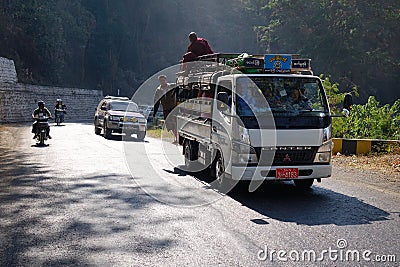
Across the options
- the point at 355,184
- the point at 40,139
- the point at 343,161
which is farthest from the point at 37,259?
the point at 40,139

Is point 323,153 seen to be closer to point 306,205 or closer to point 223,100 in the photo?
point 306,205

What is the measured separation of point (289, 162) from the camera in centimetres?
859

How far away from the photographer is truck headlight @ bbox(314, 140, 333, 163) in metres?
8.72

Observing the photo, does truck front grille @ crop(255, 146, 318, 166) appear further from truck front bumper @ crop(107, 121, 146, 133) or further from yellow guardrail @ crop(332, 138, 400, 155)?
truck front bumper @ crop(107, 121, 146, 133)

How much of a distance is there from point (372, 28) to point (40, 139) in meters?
42.2

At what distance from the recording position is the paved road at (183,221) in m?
5.52

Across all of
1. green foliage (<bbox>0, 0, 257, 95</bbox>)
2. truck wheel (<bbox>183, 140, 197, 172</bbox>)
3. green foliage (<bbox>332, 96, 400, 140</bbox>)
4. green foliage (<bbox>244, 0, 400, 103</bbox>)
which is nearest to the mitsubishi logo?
truck wheel (<bbox>183, 140, 197, 172</bbox>)

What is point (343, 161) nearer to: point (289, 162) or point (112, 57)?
point (289, 162)

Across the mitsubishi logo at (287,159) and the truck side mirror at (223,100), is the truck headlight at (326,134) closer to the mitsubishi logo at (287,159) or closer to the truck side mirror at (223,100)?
the mitsubishi logo at (287,159)

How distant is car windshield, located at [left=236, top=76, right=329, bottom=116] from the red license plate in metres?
0.97

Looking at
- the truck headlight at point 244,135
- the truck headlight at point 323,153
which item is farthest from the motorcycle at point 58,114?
the truck headlight at point 323,153

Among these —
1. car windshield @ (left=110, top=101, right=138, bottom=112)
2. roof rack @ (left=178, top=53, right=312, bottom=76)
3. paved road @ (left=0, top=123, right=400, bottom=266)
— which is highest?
roof rack @ (left=178, top=53, right=312, bottom=76)

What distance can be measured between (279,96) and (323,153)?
1.28 m

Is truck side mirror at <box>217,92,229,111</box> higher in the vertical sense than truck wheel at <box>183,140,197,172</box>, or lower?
higher
